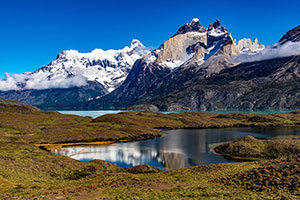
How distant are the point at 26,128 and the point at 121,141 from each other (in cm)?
5958

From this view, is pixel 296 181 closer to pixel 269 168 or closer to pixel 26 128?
pixel 269 168

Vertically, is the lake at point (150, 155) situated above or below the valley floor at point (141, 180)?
below

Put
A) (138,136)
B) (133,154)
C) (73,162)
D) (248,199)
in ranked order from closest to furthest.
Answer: (248,199)
(73,162)
(133,154)
(138,136)

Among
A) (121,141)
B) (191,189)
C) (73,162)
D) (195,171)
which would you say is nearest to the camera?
(191,189)

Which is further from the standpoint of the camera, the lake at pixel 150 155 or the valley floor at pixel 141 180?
the lake at pixel 150 155

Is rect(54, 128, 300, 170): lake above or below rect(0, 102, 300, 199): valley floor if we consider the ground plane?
below

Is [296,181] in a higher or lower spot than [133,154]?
higher

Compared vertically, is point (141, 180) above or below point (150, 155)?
above

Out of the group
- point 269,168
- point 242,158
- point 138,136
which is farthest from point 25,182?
point 138,136

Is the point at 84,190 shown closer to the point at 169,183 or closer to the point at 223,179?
the point at 169,183

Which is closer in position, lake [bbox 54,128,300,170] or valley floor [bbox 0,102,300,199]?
valley floor [bbox 0,102,300,199]

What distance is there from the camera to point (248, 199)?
111 feet

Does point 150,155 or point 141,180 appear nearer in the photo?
point 141,180

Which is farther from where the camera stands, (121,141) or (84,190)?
(121,141)
